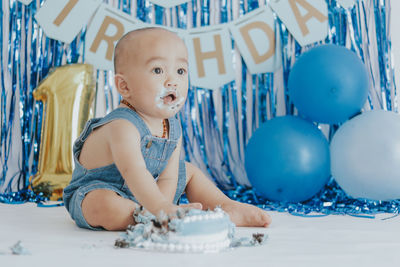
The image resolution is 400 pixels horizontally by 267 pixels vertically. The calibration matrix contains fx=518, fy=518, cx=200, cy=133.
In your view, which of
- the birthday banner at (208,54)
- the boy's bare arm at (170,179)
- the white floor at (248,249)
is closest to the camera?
the white floor at (248,249)

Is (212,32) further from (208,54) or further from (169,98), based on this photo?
(169,98)

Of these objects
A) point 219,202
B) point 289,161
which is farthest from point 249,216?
point 289,161

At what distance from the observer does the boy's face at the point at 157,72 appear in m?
1.18

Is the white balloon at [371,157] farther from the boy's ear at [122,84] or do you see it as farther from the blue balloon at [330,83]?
the boy's ear at [122,84]

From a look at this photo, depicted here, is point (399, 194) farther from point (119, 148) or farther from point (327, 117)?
point (119, 148)

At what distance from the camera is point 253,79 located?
2.19 m

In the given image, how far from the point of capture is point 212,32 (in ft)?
7.09

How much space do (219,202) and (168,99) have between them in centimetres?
33

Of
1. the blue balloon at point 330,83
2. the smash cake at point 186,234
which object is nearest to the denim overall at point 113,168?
the smash cake at point 186,234

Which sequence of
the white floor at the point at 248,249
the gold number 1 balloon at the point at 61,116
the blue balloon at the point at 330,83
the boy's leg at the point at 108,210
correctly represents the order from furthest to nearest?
the gold number 1 balloon at the point at 61,116 → the blue balloon at the point at 330,83 → the boy's leg at the point at 108,210 → the white floor at the point at 248,249

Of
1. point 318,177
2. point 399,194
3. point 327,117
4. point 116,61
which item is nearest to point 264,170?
point 318,177

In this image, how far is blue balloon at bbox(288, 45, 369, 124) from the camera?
1.73m

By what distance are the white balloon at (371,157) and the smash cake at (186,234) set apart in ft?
2.57

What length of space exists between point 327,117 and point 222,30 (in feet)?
2.03
